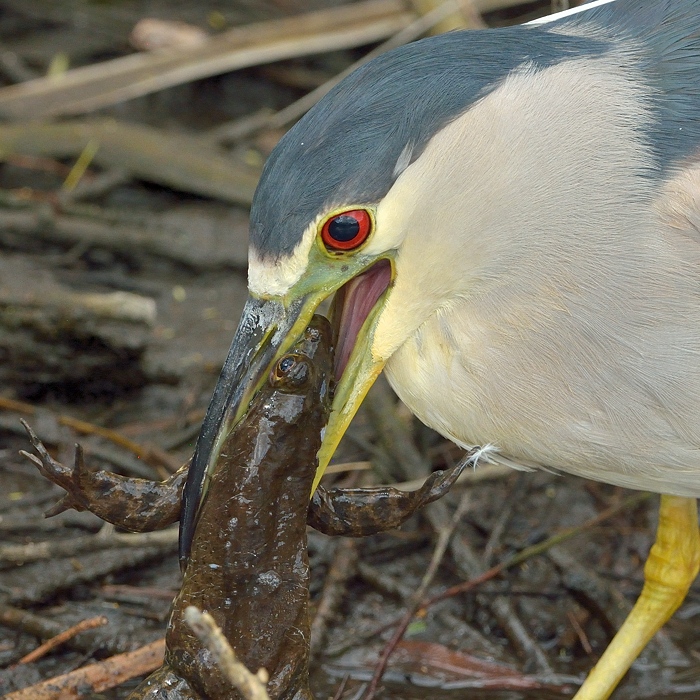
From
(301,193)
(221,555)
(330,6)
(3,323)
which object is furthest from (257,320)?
(330,6)

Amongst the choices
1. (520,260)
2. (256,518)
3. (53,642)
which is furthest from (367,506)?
(53,642)

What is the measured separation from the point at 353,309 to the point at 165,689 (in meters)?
0.82

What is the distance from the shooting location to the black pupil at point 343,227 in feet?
7.28

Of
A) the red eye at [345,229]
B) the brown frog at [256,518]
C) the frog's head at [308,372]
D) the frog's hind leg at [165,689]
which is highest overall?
the red eye at [345,229]

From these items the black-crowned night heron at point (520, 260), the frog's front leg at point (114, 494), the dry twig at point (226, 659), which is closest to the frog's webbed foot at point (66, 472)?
the frog's front leg at point (114, 494)

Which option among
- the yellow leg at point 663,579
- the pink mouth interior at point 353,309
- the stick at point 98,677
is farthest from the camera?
the yellow leg at point 663,579

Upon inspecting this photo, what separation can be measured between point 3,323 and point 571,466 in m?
2.00

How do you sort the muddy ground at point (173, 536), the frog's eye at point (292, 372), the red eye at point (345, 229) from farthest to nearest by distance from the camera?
the muddy ground at point (173, 536), the red eye at point (345, 229), the frog's eye at point (292, 372)

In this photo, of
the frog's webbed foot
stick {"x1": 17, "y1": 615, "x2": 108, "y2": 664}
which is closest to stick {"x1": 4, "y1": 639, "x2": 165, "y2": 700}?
stick {"x1": 17, "y1": 615, "x2": 108, "y2": 664}

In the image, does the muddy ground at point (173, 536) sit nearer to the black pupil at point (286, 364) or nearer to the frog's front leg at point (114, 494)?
the frog's front leg at point (114, 494)

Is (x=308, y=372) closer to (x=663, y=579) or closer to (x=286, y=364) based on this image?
(x=286, y=364)

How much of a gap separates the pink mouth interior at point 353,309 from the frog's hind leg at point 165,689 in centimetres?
67

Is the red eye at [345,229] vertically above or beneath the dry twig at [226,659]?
above

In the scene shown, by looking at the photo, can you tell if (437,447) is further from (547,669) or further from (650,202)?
(650,202)
